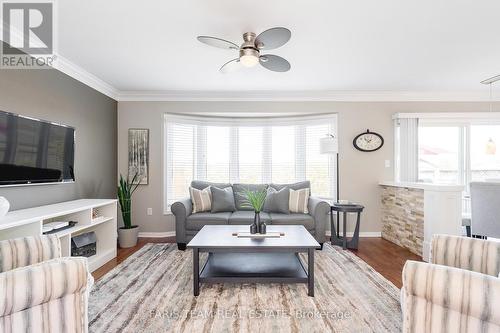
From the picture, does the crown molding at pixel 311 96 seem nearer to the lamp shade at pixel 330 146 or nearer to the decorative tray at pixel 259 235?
the lamp shade at pixel 330 146

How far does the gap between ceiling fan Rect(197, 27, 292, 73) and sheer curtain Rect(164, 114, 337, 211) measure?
2322mm

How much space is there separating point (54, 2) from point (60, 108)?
143cm

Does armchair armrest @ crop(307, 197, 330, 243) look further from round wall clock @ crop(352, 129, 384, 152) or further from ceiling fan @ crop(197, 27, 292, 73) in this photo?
ceiling fan @ crop(197, 27, 292, 73)

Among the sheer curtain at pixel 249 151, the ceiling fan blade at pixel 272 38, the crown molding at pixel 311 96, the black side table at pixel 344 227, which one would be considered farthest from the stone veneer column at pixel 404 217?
the ceiling fan blade at pixel 272 38

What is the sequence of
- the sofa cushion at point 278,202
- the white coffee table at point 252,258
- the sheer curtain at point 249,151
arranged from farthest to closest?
the sheer curtain at point 249,151 → the sofa cushion at point 278,202 → the white coffee table at point 252,258

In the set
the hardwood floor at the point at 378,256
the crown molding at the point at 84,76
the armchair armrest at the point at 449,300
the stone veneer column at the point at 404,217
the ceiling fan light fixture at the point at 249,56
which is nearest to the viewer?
the armchair armrest at the point at 449,300

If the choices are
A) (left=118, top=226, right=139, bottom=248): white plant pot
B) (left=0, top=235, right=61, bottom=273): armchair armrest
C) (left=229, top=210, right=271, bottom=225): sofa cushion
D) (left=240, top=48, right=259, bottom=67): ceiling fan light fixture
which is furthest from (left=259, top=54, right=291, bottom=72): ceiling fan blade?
(left=118, top=226, right=139, bottom=248): white plant pot

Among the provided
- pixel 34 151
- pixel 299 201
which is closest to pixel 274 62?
pixel 299 201

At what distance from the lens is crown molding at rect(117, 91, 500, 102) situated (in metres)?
4.40

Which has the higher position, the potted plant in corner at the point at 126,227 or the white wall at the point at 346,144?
the white wall at the point at 346,144

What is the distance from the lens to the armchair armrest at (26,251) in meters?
1.64

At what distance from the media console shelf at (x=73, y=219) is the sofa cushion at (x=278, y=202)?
2283 mm

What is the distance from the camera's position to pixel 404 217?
3.85 metres

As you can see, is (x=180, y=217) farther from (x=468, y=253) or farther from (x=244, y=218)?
(x=468, y=253)
